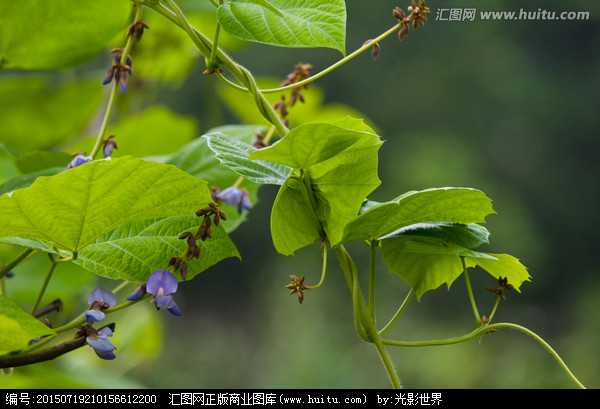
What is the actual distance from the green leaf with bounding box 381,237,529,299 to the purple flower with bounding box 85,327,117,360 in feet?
0.32

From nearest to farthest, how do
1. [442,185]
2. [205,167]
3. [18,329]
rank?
[18,329] < [205,167] < [442,185]

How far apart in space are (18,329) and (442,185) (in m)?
6.46

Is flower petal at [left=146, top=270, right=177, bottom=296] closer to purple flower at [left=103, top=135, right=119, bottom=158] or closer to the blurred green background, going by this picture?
purple flower at [left=103, top=135, right=119, bottom=158]

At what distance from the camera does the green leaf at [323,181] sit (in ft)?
0.56

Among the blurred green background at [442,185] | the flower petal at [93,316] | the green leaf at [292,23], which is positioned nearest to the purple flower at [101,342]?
the flower petal at [93,316]

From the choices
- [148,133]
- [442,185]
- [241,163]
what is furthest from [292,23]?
[442,185]

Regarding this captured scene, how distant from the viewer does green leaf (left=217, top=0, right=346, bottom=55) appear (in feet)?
0.61

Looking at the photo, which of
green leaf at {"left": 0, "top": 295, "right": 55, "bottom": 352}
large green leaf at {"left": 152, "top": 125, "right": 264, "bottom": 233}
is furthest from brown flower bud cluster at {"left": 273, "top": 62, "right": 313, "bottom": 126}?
green leaf at {"left": 0, "top": 295, "right": 55, "bottom": 352}

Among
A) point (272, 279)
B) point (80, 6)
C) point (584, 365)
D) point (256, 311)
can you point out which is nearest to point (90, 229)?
point (80, 6)

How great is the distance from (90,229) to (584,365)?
13.0ft

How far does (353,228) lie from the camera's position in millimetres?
182

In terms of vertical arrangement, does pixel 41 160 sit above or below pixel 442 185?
above

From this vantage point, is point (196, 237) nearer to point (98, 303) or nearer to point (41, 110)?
point (98, 303)

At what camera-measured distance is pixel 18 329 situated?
0.16 m
